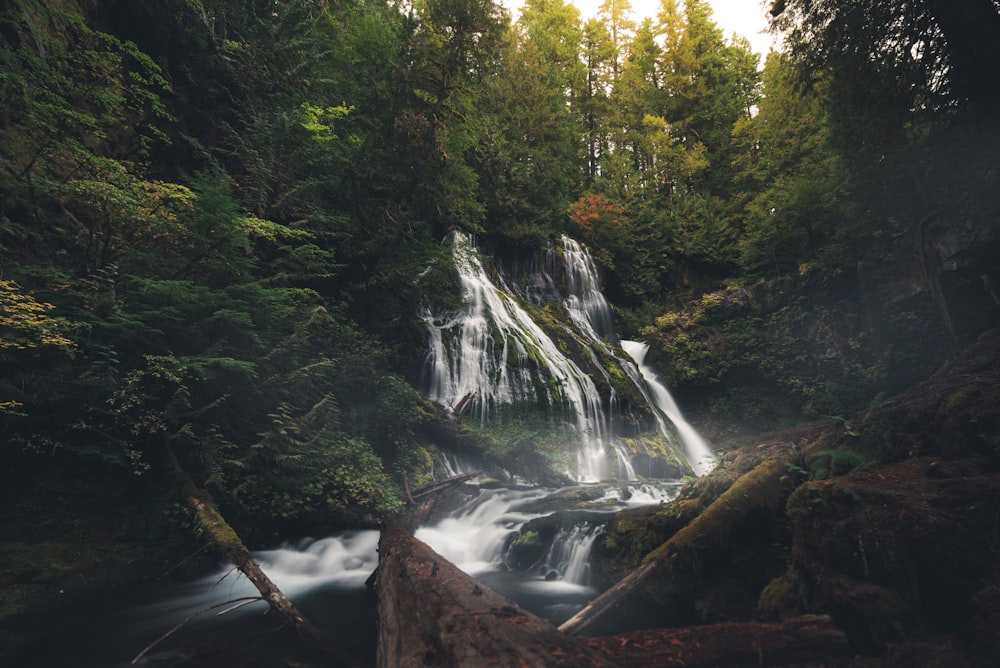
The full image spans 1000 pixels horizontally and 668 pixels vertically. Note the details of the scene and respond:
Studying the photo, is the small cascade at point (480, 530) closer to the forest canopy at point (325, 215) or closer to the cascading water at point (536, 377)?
the forest canopy at point (325, 215)

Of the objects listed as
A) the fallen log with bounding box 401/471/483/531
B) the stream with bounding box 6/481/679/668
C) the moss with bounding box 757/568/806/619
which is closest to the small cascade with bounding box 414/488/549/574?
the stream with bounding box 6/481/679/668

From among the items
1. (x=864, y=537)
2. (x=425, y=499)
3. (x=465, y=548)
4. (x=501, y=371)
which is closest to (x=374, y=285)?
(x=501, y=371)

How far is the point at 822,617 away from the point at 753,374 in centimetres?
1548

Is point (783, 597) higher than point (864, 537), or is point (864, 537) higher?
point (864, 537)

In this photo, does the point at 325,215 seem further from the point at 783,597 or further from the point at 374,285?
the point at 783,597

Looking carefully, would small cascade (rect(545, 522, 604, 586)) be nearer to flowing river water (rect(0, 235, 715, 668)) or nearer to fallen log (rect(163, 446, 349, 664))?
flowing river water (rect(0, 235, 715, 668))

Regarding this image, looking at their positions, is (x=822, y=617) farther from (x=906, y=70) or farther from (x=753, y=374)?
(x=753, y=374)

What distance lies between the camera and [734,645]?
7.90ft

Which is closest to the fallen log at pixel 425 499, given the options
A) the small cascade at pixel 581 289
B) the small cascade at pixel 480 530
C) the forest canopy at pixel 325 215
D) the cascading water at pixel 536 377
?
the small cascade at pixel 480 530

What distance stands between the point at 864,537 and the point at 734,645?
4.19 ft

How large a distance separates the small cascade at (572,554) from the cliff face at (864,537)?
40 cm

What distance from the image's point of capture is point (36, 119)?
5816 millimetres

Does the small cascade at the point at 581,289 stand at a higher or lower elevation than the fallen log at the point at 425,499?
higher

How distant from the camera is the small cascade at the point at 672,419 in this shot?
1374 centimetres
